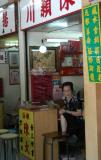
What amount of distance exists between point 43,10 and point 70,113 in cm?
192

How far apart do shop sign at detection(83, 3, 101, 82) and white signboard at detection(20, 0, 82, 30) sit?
2.41 feet

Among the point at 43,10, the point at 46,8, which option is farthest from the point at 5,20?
the point at 46,8

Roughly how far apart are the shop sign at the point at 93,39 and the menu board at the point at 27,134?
1619 mm

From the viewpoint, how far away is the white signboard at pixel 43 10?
486cm

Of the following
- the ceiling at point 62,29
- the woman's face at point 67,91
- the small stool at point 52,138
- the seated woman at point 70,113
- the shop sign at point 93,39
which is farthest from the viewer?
the ceiling at point 62,29

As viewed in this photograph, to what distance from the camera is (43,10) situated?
18.5ft

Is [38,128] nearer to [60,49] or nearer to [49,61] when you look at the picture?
[49,61]

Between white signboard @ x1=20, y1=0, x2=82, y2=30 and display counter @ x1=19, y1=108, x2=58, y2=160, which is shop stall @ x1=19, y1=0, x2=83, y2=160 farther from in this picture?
display counter @ x1=19, y1=108, x2=58, y2=160

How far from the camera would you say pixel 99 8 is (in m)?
3.77

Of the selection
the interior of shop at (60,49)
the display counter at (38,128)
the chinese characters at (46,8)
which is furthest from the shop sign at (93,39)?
the interior of shop at (60,49)

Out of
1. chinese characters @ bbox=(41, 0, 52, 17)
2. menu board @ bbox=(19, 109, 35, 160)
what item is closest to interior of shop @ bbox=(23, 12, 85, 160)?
chinese characters @ bbox=(41, 0, 52, 17)

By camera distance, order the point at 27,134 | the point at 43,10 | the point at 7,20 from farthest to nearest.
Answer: the point at 7,20, the point at 43,10, the point at 27,134

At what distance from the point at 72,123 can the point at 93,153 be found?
0.93m

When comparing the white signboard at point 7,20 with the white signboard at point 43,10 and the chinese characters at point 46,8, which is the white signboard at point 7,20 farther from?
the chinese characters at point 46,8
